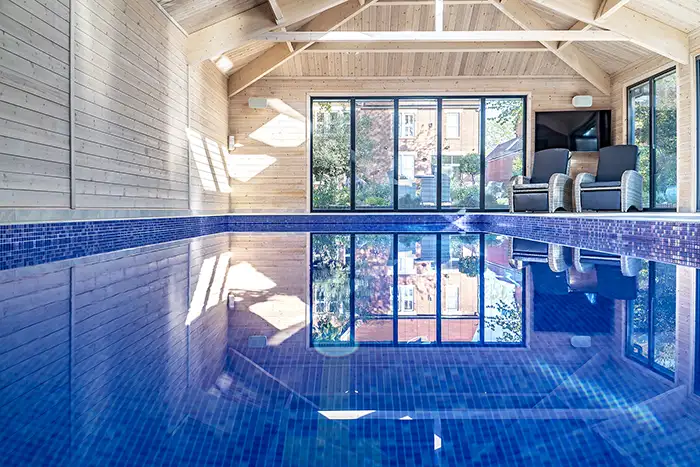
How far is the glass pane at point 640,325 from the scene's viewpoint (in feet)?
4.34

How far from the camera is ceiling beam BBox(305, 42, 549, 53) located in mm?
9391

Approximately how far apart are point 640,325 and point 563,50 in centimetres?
886

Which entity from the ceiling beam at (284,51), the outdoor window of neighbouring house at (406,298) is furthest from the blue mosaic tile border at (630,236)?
the ceiling beam at (284,51)

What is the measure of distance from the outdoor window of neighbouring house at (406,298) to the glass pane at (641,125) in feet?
25.8

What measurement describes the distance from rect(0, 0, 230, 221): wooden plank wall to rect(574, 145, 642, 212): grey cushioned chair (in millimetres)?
5674

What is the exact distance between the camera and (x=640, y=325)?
164cm

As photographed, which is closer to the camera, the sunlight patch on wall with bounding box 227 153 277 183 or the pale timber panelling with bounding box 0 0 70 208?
the pale timber panelling with bounding box 0 0 70 208

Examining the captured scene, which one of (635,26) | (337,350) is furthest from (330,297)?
(635,26)

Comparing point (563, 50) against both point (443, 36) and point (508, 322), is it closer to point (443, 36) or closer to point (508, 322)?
point (443, 36)

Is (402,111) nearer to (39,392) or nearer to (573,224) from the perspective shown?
(573,224)

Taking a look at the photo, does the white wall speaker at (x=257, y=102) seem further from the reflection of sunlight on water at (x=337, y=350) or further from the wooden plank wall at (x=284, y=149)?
the reflection of sunlight on water at (x=337, y=350)

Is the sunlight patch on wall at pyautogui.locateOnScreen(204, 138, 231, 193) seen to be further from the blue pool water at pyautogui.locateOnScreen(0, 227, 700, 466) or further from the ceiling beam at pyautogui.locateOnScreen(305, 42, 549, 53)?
the blue pool water at pyautogui.locateOnScreen(0, 227, 700, 466)

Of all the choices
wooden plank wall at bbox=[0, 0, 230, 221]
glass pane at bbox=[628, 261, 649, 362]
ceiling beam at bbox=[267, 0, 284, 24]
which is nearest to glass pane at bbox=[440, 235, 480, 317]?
glass pane at bbox=[628, 261, 649, 362]

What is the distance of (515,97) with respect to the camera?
10.6 m
